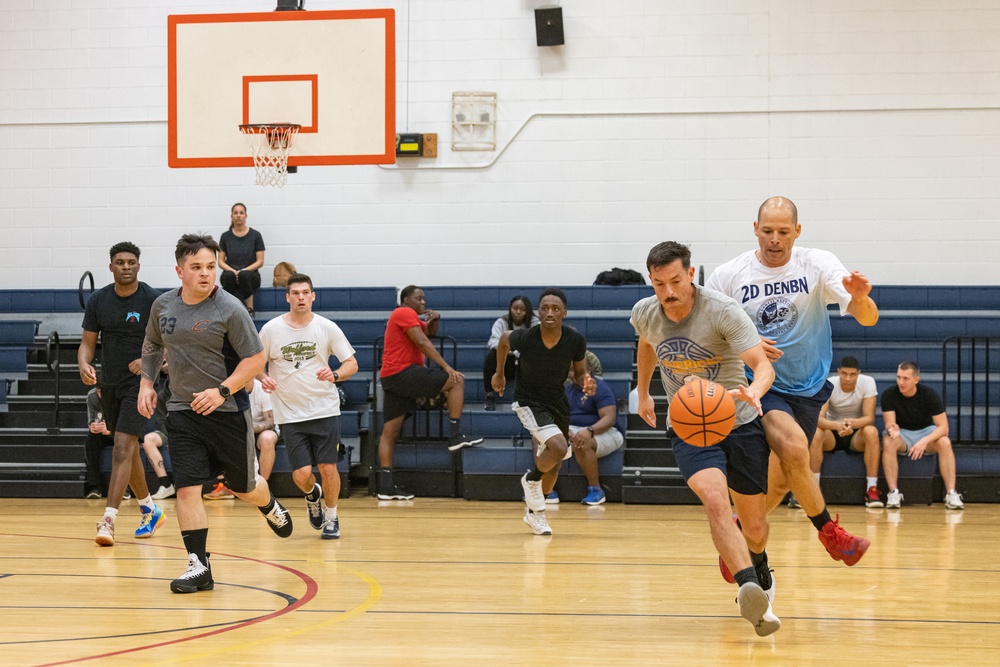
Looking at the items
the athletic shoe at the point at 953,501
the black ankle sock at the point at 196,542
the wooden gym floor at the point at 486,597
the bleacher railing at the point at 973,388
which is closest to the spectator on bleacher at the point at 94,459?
the wooden gym floor at the point at 486,597

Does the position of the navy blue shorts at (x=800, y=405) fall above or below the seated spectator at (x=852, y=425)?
above

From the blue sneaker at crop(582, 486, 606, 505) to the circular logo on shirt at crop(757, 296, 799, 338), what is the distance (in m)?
5.13

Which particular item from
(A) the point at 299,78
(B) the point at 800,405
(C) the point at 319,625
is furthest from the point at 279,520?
(A) the point at 299,78

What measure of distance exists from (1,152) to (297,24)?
6.85 meters

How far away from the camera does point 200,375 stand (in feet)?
19.1

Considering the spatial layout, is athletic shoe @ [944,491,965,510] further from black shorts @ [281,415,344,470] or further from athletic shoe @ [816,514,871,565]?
black shorts @ [281,415,344,470]

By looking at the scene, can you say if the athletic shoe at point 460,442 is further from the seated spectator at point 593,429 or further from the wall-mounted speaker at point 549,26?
the wall-mounted speaker at point 549,26

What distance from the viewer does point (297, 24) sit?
9375 mm

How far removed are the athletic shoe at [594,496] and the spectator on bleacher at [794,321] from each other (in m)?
4.91

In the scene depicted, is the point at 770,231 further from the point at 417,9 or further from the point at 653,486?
the point at 417,9

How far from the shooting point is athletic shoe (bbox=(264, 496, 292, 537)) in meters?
7.06

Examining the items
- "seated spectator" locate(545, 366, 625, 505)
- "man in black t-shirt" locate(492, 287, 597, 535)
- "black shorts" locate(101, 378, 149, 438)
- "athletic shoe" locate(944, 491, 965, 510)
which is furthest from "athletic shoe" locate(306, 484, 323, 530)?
"athletic shoe" locate(944, 491, 965, 510)

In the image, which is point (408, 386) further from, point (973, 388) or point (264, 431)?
point (973, 388)

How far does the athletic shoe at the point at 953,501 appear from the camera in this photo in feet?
32.6
